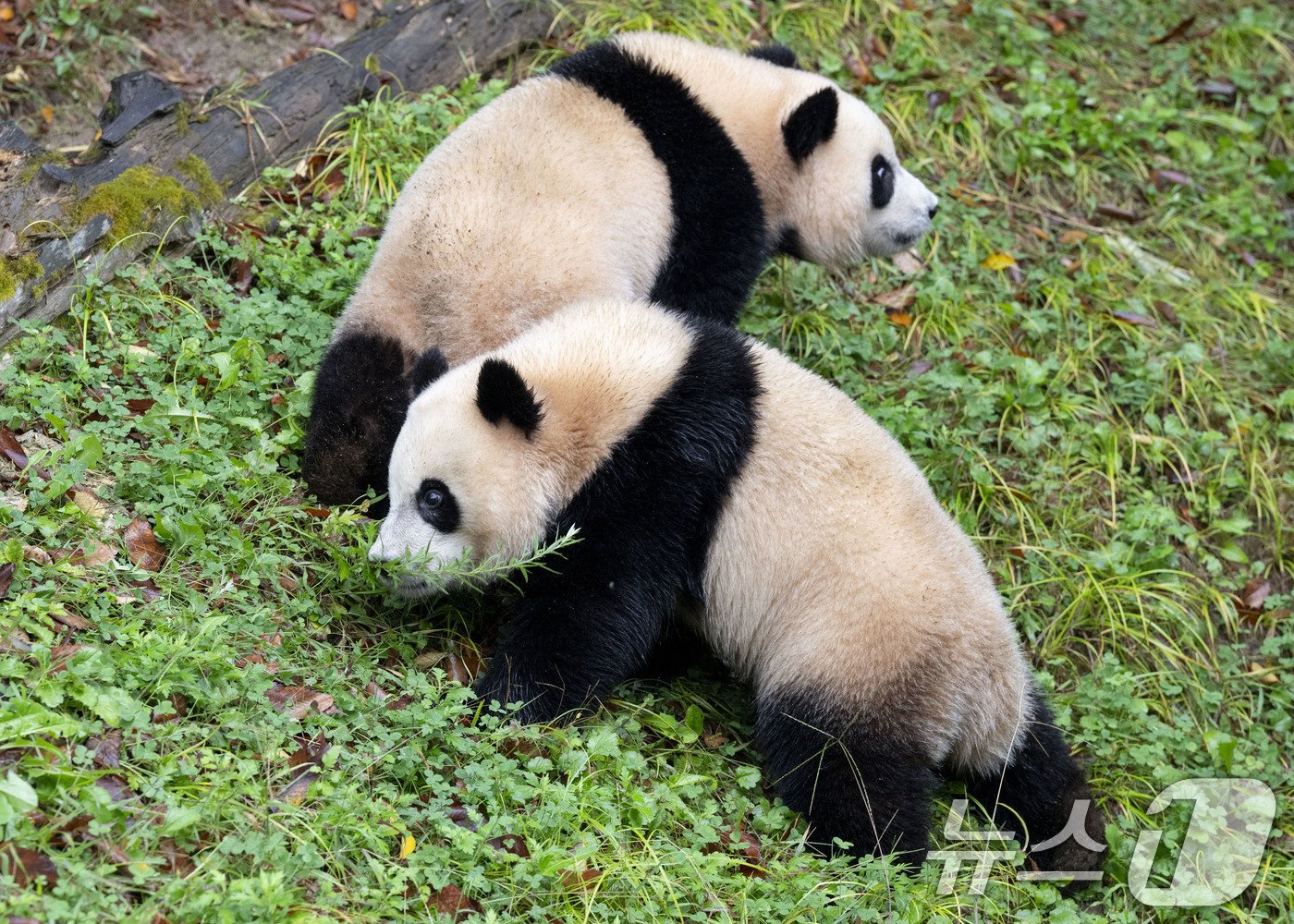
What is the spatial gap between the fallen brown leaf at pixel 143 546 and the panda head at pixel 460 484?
2.58ft

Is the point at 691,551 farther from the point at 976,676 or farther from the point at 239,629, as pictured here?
the point at 239,629

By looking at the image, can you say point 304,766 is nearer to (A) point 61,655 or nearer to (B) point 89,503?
(A) point 61,655

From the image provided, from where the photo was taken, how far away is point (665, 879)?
3.78m

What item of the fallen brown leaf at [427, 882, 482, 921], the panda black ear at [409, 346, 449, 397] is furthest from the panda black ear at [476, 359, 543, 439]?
the fallen brown leaf at [427, 882, 482, 921]

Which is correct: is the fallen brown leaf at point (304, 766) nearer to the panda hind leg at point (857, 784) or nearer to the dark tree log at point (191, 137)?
the panda hind leg at point (857, 784)

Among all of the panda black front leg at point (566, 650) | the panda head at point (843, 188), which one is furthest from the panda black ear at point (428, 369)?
the panda head at point (843, 188)

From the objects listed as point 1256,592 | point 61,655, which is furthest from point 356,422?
point 1256,592

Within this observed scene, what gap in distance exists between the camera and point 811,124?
20.1 ft

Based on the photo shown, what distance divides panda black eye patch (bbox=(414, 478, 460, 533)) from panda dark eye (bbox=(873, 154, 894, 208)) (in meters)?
3.35

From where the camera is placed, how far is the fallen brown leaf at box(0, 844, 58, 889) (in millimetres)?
2965

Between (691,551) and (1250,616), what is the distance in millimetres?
3711

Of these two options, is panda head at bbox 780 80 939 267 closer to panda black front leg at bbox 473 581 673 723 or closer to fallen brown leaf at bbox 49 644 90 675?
panda black front leg at bbox 473 581 673 723

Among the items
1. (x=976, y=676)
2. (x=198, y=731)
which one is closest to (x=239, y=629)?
(x=198, y=731)

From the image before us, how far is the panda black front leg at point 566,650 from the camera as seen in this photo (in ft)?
14.7
